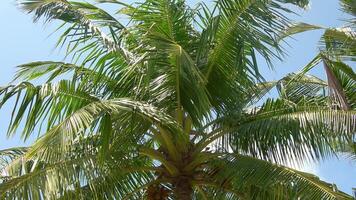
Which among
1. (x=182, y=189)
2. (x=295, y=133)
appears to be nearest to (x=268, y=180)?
(x=295, y=133)

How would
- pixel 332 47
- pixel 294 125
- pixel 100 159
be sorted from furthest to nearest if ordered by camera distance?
1. pixel 332 47
2. pixel 294 125
3. pixel 100 159

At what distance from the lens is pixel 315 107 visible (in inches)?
352

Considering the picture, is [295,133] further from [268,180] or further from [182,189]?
[182,189]

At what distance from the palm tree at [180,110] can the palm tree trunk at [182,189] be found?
0.04 ft

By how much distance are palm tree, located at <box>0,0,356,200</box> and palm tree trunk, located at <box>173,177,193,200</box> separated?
1 centimetres

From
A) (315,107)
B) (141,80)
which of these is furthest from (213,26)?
(315,107)

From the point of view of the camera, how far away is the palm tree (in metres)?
8.23

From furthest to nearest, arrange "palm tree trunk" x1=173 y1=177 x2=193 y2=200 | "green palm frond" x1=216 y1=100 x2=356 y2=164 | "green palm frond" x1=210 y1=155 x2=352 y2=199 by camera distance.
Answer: "palm tree trunk" x1=173 y1=177 x2=193 y2=200 < "green palm frond" x1=216 y1=100 x2=356 y2=164 < "green palm frond" x1=210 y1=155 x2=352 y2=199

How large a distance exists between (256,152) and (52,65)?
301 cm

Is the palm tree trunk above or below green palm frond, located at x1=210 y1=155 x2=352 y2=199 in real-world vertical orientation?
above

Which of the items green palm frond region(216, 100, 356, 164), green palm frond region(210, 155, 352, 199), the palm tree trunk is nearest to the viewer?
green palm frond region(210, 155, 352, 199)

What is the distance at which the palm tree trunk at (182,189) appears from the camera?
887 cm

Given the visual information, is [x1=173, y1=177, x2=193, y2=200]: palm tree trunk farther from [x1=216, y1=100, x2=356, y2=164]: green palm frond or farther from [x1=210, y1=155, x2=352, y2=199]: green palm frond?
[x1=216, y1=100, x2=356, y2=164]: green palm frond

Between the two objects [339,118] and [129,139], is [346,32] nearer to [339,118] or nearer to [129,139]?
[339,118]
